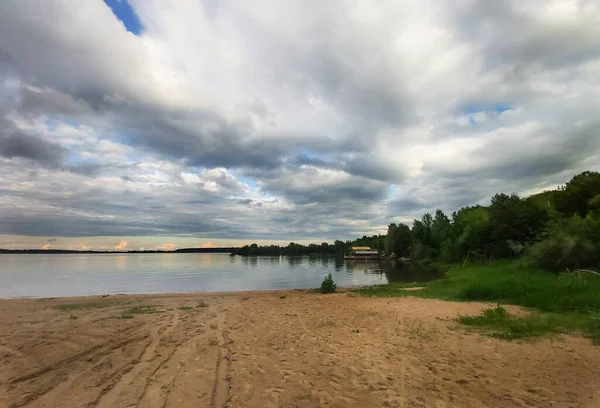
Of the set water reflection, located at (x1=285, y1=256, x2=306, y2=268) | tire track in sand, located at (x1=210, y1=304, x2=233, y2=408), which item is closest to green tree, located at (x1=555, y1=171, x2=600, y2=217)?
tire track in sand, located at (x1=210, y1=304, x2=233, y2=408)

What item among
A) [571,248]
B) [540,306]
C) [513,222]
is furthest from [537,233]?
[540,306]

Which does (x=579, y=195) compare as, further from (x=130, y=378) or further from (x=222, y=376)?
(x=130, y=378)

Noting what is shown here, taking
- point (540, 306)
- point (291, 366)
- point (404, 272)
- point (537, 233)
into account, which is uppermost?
point (537, 233)

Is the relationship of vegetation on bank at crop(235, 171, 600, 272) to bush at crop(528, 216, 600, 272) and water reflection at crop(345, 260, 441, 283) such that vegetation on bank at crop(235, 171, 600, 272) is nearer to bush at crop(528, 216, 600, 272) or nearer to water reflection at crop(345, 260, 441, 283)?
bush at crop(528, 216, 600, 272)

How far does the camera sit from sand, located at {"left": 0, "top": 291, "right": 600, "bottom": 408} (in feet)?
20.8

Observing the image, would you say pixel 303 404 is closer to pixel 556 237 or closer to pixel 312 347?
pixel 312 347

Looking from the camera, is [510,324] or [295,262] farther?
[295,262]

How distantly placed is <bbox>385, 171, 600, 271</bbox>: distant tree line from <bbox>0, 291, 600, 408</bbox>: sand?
17029mm

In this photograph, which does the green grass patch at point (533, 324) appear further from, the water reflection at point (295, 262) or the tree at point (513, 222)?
the water reflection at point (295, 262)

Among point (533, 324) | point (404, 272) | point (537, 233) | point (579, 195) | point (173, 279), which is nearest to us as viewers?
point (533, 324)

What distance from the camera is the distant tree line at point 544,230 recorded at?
2425 cm

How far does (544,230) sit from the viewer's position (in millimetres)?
35875

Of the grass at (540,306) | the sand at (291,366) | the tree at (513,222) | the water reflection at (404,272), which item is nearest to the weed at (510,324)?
the grass at (540,306)

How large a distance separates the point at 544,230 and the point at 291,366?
3739cm
